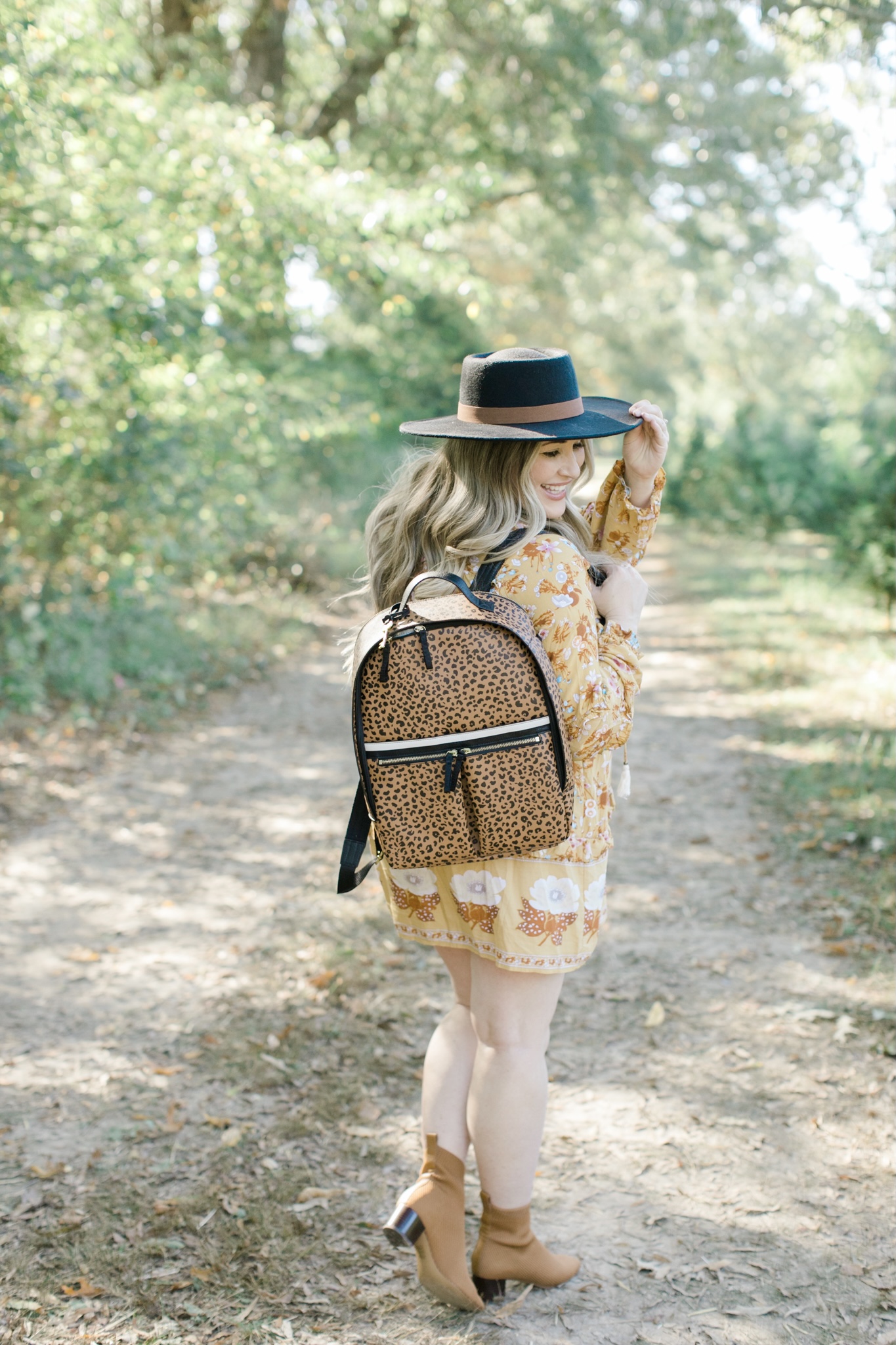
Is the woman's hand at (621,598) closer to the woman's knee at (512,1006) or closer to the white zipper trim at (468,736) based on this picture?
the white zipper trim at (468,736)

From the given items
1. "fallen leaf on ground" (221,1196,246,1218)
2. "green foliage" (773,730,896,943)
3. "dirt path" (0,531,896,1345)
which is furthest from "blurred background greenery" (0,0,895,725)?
"fallen leaf on ground" (221,1196,246,1218)

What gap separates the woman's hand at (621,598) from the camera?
2166 mm

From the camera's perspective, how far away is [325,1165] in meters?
2.91

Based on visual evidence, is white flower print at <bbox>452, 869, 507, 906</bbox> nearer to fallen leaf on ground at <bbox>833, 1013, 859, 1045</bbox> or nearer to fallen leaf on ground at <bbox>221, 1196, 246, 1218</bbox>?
fallen leaf on ground at <bbox>221, 1196, 246, 1218</bbox>

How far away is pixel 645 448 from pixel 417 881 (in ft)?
3.47

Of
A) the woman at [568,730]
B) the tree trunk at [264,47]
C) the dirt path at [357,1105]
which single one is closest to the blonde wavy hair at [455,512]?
the woman at [568,730]

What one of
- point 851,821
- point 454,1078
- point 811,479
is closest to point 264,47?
point 851,821

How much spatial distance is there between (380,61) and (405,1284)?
12.9 metres

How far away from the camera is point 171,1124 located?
307 centimetres

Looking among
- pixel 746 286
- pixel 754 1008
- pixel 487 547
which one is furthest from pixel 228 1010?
pixel 746 286

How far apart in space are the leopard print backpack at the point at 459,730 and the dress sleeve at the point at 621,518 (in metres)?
0.50

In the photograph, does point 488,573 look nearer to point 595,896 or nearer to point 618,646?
point 618,646

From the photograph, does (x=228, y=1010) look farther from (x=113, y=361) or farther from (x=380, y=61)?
(x=380, y=61)

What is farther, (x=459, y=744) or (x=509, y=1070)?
(x=509, y=1070)
